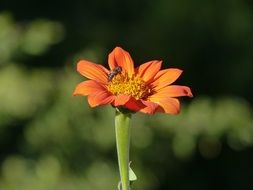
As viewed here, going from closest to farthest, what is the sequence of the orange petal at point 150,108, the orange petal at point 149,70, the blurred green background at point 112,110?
the orange petal at point 150,108 < the orange petal at point 149,70 < the blurred green background at point 112,110

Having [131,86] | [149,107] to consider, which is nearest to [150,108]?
[149,107]

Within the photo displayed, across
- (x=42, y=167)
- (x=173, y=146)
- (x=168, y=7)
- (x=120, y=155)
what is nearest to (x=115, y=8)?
(x=168, y=7)

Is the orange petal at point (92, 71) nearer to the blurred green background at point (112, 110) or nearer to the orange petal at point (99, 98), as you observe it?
the orange petal at point (99, 98)

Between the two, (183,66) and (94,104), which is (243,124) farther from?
(94,104)

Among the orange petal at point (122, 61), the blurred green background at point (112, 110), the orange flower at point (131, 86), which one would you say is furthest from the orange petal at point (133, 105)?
the blurred green background at point (112, 110)

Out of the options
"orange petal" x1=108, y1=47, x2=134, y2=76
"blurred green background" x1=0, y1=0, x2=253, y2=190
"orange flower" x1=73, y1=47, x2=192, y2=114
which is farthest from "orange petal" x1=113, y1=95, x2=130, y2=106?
"blurred green background" x1=0, y1=0, x2=253, y2=190

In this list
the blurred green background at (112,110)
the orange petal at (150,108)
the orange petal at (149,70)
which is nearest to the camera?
the orange petal at (150,108)

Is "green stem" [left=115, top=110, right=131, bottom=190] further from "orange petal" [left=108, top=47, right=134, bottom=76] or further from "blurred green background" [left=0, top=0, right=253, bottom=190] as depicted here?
"blurred green background" [left=0, top=0, right=253, bottom=190]
